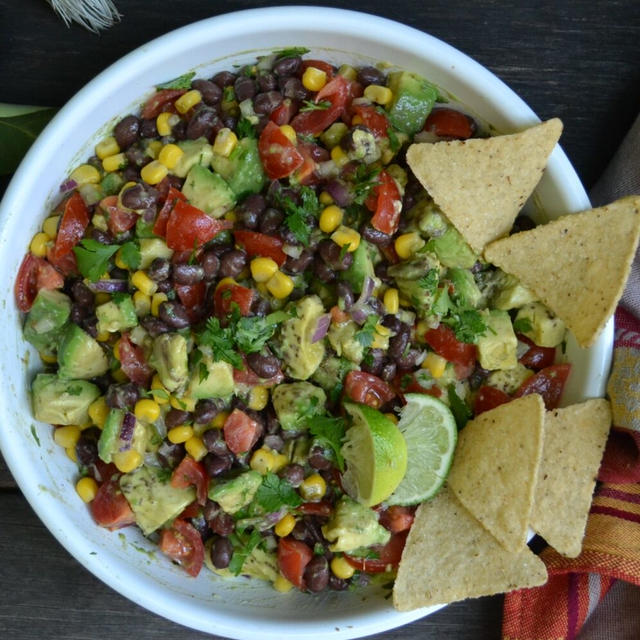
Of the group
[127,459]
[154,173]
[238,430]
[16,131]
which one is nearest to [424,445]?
[238,430]

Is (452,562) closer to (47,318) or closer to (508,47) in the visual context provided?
(47,318)

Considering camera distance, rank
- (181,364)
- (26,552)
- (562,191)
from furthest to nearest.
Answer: (26,552) < (562,191) < (181,364)

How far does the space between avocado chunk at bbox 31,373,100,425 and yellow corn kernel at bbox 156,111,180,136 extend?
1092 millimetres

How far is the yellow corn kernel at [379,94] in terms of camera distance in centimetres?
311

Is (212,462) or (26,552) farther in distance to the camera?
(26,552)

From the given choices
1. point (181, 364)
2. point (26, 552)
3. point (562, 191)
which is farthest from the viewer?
point (26, 552)

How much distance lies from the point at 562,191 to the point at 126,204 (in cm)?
176

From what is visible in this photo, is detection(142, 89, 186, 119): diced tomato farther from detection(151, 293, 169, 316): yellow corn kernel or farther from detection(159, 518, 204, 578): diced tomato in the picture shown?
detection(159, 518, 204, 578): diced tomato

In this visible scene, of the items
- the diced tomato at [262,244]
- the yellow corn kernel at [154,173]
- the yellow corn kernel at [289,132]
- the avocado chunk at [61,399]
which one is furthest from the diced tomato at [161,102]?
the avocado chunk at [61,399]

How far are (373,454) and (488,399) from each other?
0.64 metres

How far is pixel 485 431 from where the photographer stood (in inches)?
124

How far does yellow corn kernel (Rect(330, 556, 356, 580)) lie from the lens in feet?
10.8

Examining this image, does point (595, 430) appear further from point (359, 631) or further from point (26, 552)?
point (26, 552)

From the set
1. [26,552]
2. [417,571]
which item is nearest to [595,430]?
[417,571]
